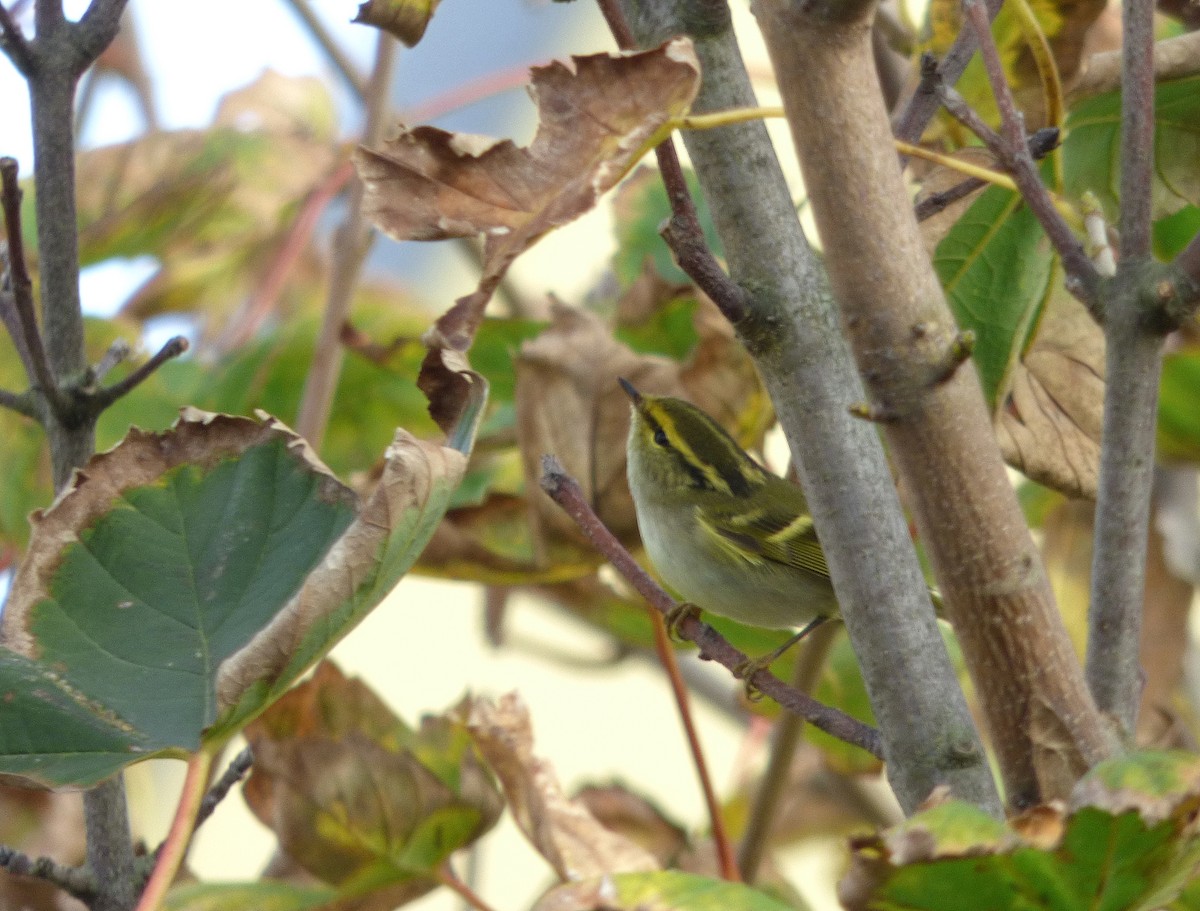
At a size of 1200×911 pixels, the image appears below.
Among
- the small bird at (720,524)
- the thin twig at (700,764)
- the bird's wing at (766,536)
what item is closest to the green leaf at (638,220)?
the small bird at (720,524)

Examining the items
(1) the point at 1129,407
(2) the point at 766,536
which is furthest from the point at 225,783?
(2) the point at 766,536

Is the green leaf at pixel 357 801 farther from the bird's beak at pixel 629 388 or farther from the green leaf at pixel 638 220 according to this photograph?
the green leaf at pixel 638 220

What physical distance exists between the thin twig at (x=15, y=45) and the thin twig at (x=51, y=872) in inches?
18.3

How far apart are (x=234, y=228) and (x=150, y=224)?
0.55ft

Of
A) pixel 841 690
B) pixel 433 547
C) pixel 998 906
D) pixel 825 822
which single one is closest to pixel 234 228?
pixel 433 547

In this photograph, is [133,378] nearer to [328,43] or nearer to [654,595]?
[654,595]

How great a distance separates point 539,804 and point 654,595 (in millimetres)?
348

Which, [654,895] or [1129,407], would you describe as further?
[1129,407]

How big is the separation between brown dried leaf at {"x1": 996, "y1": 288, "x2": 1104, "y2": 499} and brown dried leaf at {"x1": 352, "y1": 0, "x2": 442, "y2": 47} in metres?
0.48

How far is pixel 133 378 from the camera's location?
87 centimetres

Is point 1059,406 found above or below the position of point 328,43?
below

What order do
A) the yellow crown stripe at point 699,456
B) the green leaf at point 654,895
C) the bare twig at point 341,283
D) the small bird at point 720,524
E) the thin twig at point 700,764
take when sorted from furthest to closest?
the yellow crown stripe at point 699,456, the small bird at point 720,524, the bare twig at point 341,283, the thin twig at point 700,764, the green leaf at point 654,895

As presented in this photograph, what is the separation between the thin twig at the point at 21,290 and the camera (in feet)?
2.55

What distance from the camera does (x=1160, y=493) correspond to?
1678 millimetres
